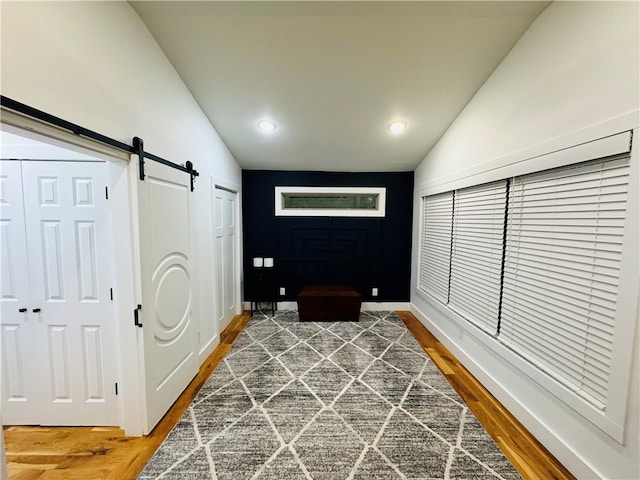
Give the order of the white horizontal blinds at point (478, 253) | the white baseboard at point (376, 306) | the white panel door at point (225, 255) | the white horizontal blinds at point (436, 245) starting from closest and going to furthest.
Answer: the white horizontal blinds at point (478, 253), the white horizontal blinds at point (436, 245), the white panel door at point (225, 255), the white baseboard at point (376, 306)

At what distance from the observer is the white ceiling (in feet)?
5.73

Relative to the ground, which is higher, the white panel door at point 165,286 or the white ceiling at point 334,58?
the white ceiling at point 334,58

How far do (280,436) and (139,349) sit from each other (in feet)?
3.67

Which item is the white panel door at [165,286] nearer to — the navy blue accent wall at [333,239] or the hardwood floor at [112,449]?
the hardwood floor at [112,449]

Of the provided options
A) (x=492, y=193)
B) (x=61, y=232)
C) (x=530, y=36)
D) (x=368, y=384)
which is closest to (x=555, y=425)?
(x=368, y=384)

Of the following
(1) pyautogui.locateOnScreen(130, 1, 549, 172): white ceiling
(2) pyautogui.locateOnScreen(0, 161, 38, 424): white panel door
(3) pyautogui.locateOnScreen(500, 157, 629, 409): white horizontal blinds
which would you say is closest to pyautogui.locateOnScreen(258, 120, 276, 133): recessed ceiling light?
(1) pyautogui.locateOnScreen(130, 1, 549, 172): white ceiling

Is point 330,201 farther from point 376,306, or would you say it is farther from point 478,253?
point 478,253

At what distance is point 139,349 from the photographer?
1.75m

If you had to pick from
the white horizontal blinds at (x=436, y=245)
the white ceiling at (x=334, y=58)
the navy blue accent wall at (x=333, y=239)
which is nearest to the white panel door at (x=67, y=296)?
the white ceiling at (x=334, y=58)

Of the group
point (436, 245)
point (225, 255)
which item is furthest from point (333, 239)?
point (225, 255)

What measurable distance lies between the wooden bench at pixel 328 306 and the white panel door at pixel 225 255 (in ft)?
3.27

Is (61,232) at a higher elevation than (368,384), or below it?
higher

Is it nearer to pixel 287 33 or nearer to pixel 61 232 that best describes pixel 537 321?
pixel 287 33

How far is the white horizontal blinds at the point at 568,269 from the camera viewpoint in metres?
1.39
